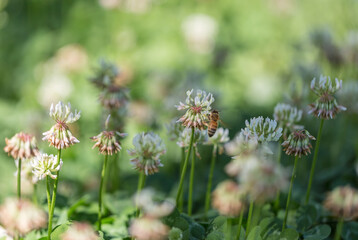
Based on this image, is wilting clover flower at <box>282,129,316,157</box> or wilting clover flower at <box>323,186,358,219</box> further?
wilting clover flower at <box>323,186,358,219</box>

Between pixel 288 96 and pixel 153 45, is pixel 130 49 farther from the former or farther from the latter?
pixel 288 96

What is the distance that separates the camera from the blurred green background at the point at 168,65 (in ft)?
8.38

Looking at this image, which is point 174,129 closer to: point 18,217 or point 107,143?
point 107,143

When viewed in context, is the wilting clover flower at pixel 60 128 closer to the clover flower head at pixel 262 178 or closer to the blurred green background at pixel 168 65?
the clover flower head at pixel 262 178

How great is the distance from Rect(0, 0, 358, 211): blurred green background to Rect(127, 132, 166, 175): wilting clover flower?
72 centimetres

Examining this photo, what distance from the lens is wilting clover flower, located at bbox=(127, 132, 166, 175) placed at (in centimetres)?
131

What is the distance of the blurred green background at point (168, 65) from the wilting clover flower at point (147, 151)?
715 millimetres

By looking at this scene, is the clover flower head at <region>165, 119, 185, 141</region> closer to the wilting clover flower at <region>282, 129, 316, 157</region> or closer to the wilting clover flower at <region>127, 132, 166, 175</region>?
the wilting clover flower at <region>127, 132, 166, 175</region>

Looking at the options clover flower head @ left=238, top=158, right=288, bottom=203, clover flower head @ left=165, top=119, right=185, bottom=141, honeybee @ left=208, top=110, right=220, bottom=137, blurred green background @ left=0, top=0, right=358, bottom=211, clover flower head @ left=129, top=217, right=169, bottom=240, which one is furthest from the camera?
blurred green background @ left=0, top=0, right=358, bottom=211

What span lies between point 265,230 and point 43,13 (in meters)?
4.32

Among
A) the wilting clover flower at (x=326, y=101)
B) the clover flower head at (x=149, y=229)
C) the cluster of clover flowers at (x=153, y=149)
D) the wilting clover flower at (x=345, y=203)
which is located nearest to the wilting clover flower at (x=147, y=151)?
the cluster of clover flowers at (x=153, y=149)

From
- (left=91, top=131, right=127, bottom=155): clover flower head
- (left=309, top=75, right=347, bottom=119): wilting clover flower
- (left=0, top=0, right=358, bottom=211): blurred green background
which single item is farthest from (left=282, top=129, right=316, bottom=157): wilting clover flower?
(left=0, top=0, right=358, bottom=211): blurred green background

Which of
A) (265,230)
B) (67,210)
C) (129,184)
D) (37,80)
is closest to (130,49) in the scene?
(37,80)

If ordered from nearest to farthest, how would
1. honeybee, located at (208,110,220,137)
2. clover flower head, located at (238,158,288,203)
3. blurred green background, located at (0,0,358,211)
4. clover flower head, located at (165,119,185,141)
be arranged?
1. clover flower head, located at (238,158,288,203)
2. honeybee, located at (208,110,220,137)
3. clover flower head, located at (165,119,185,141)
4. blurred green background, located at (0,0,358,211)
